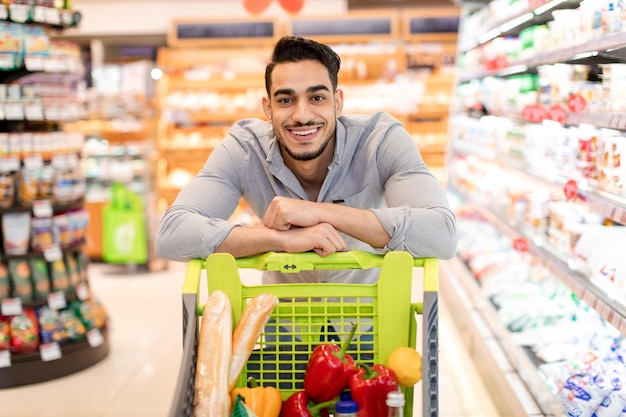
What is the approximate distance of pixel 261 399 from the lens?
1.80m

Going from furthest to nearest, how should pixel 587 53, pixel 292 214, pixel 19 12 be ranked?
pixel 19 12 < pixel 587 53 < pixel 292 214

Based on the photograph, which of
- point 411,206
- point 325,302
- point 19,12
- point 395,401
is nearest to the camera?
point 395,401

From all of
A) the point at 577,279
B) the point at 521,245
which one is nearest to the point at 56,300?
the point at 521,245

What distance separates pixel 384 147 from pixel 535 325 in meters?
1.95

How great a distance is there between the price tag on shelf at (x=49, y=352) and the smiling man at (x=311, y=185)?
2.41 metres

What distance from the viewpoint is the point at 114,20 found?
10.3m

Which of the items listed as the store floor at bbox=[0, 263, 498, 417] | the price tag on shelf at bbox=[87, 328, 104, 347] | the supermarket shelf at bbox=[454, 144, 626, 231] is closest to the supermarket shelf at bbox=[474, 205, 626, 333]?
the supermarket shelf at bbox=[454, 144, 626, 231]

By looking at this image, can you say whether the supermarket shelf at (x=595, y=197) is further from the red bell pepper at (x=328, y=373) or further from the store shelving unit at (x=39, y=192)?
the store shelving unit at (x=39, y=192)

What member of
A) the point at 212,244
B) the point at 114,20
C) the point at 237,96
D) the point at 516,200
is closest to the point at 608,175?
the point at 516,200

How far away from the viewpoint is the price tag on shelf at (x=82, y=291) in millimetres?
4695

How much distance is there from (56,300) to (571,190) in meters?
2.84

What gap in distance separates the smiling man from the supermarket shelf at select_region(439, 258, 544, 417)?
110 centimetres

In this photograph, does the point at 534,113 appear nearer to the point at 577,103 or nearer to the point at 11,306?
the point at 577,103

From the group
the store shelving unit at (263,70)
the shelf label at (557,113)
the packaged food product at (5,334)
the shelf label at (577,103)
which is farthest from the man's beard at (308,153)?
the store shelving unit at (263,70)
